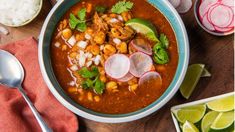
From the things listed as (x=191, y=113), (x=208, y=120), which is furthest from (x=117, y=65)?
(x=208, y=120)

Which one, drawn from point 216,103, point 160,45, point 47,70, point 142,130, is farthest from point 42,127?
point 216,103

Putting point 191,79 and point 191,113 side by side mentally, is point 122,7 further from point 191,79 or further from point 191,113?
point 191,113

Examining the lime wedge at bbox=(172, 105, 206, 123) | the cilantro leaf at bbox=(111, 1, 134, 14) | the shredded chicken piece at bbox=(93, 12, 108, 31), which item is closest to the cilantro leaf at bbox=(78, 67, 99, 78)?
the shredded chicken piece at bbox=(93, 12, 108, 31)

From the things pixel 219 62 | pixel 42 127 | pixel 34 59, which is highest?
pixel 219 62

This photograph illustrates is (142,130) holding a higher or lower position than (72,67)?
lower

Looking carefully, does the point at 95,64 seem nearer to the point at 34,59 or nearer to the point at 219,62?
the point at 34,59

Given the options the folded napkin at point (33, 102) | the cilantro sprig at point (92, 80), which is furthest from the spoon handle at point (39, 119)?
the cilantro sprig at point (92, 80)
